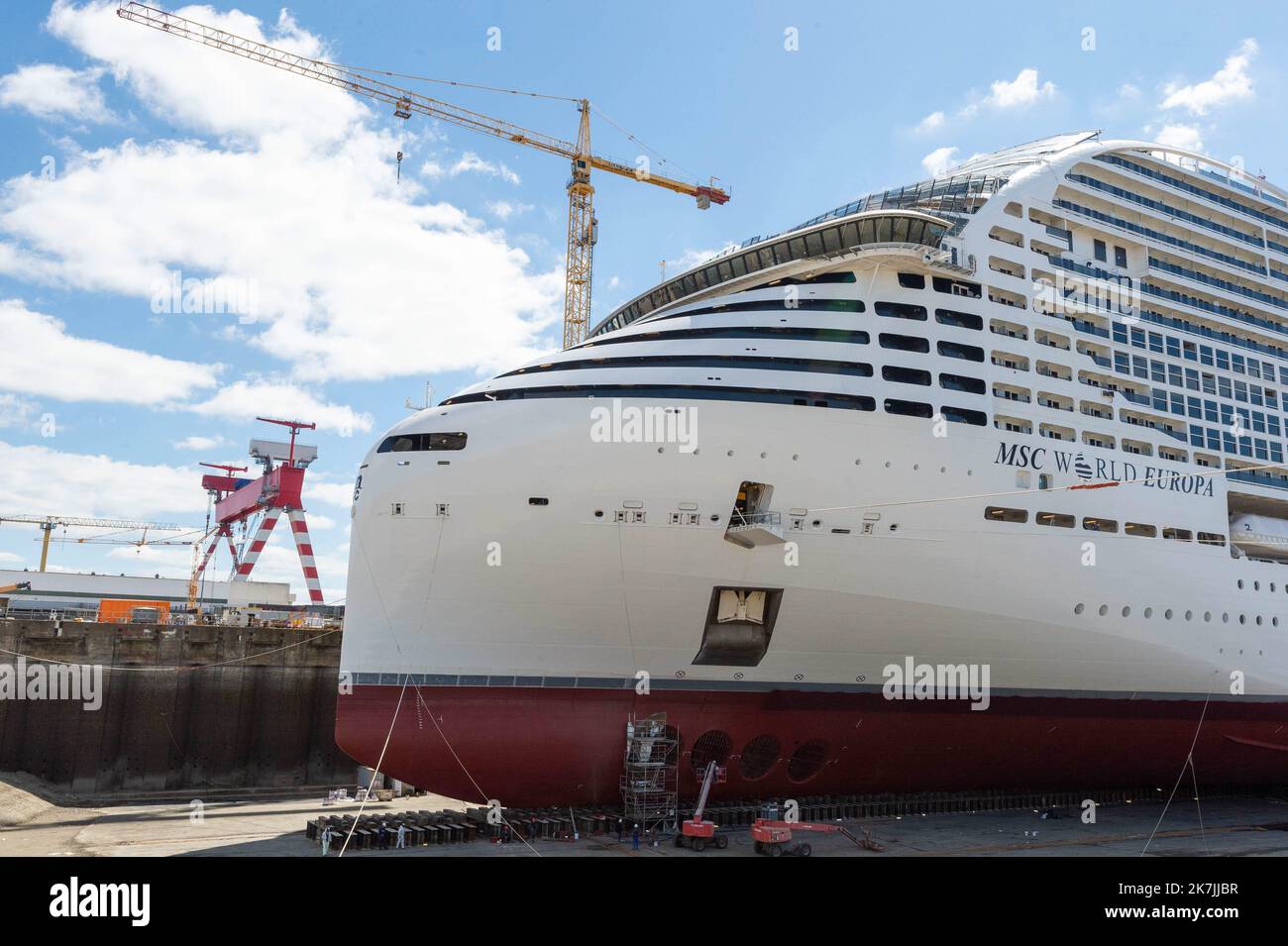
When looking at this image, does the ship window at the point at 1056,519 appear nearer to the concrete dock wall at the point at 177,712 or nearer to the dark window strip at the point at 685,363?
the dark window strip at the point at 685,363

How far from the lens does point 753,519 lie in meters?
18.8

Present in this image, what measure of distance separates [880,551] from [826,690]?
11.0 ft

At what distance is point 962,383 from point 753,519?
268 inches

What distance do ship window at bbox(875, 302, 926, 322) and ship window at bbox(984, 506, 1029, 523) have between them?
15.9 ft

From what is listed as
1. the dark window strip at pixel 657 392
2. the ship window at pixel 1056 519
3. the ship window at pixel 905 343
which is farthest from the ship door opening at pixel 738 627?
the ship window at pixel 1056 519

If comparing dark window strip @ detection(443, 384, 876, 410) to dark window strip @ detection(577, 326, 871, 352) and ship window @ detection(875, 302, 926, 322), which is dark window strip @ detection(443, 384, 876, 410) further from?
ship window @ detection(875, 302, 926, 322)

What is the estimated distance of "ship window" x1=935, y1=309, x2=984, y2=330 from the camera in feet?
72.1
